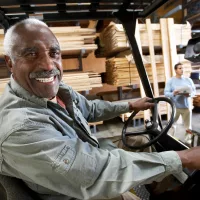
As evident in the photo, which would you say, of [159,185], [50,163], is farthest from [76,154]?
[159,185]

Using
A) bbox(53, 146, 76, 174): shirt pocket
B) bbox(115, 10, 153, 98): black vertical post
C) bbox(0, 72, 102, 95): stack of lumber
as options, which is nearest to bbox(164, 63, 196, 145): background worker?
bbox(0, 72, 102, 95): stack of lumber

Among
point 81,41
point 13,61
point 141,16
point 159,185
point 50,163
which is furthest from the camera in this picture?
point 81,41

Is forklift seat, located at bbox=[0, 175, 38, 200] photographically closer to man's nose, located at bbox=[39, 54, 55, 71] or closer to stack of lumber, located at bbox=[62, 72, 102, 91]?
man's nose, located at bbox=[39, 54, 55, 71]

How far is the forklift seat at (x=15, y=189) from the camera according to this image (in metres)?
0.97

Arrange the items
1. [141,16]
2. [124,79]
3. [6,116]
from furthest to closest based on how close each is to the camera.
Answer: [124,79]
[141,16]
[6,116]

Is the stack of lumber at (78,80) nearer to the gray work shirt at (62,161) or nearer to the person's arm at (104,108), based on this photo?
the person's arm at (104,108)

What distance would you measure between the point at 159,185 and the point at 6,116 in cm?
150

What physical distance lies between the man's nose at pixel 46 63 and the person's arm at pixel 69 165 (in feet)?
1.45

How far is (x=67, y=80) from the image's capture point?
3967mm

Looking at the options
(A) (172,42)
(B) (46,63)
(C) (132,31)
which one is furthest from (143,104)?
(A) (172,42)

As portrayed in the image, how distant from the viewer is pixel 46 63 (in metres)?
1.22

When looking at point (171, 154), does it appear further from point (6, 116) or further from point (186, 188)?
point (6, 116)

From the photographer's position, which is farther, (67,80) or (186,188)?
(67,80)

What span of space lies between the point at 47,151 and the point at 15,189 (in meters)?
0.35
